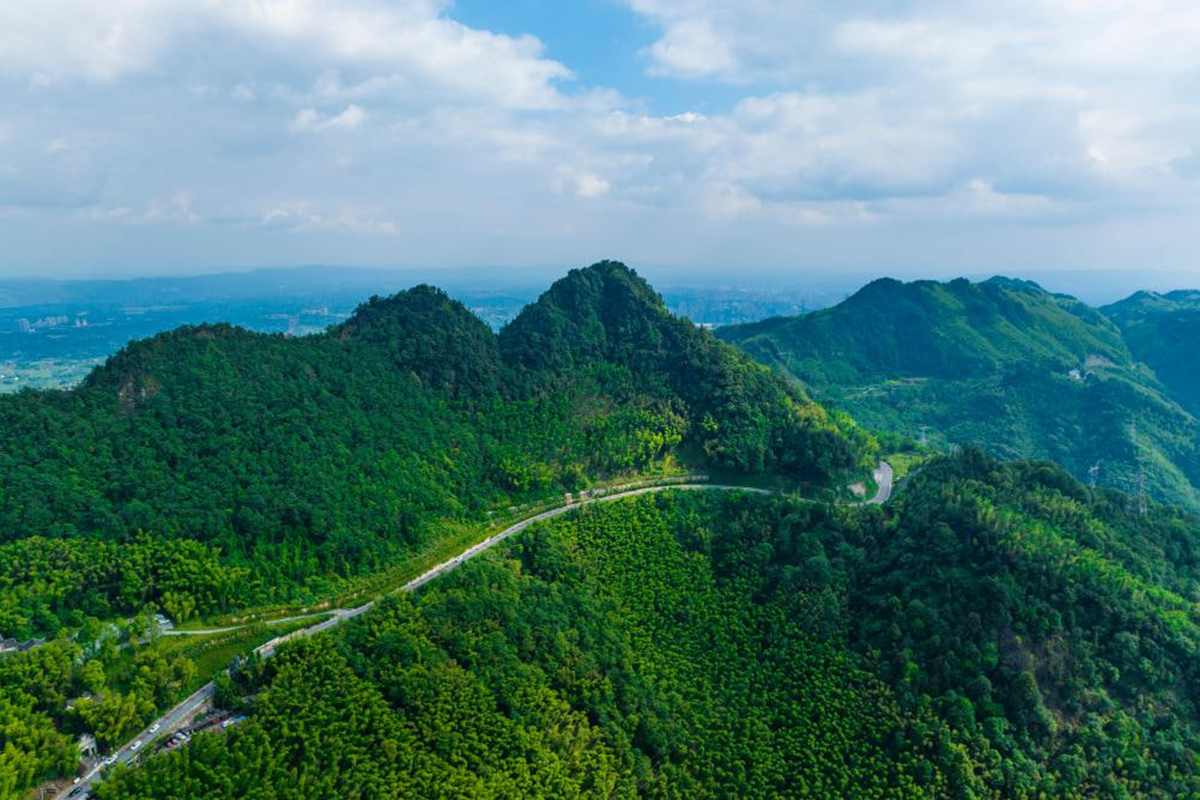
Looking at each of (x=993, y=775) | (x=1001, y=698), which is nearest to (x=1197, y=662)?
(x=1001, y=698)

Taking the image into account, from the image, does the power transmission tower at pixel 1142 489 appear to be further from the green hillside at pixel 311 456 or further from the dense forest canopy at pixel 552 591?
the green hillside at pixel 311 456

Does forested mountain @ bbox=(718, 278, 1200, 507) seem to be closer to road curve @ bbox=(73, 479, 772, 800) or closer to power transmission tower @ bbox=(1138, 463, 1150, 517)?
power transmission tower @ bbox=(1138, 463, 1150, 517)

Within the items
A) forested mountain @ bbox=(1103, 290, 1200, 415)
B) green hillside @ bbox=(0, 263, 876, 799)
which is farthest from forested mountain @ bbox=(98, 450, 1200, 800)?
forested mountain @ bbox=(1103, 290, 1200, 415)

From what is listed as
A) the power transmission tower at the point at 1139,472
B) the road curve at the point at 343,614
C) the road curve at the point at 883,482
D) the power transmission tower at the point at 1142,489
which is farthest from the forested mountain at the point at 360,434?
the power transmission tower at the point at 1139,472

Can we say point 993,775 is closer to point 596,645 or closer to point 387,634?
point 596,645

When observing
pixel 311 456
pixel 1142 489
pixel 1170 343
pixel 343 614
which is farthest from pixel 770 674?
pixel 1170 343
